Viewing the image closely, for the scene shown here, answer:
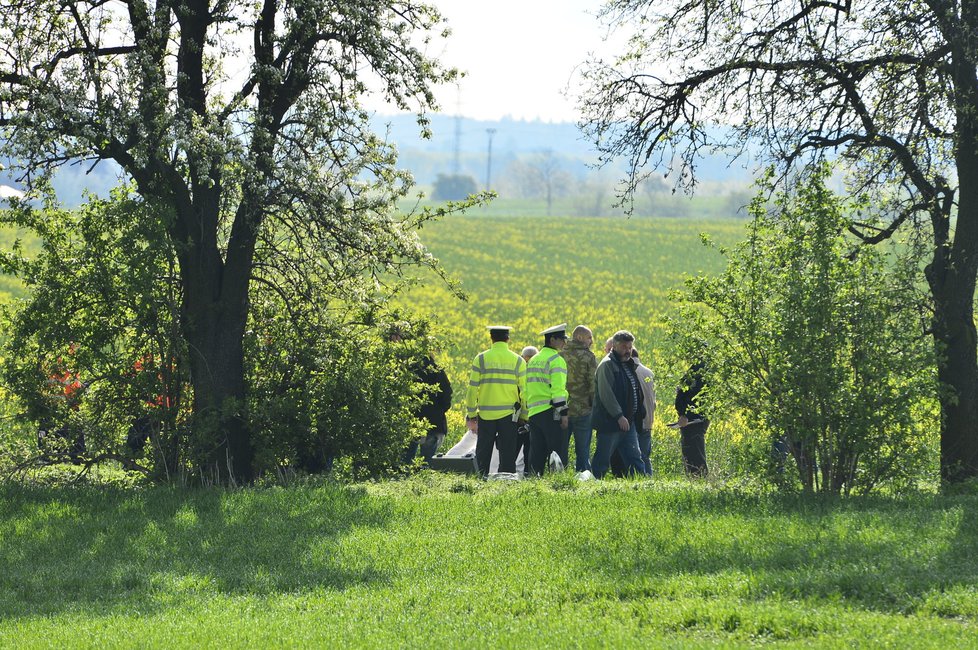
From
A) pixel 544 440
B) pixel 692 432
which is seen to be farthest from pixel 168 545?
pixel 692 432

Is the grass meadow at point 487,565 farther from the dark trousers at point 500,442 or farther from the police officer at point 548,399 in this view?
the police officer at point 548,399

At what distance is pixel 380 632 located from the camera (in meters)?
7.62

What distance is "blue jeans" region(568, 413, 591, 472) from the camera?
48.6 feet

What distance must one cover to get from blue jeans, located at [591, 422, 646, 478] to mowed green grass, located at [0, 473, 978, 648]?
1634mm

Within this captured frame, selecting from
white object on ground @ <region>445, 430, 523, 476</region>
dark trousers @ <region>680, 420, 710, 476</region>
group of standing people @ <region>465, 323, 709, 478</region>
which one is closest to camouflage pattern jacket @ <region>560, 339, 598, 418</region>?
group of standing people @ <region>465, 323, 709, 478</region>

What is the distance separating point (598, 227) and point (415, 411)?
67.1 m

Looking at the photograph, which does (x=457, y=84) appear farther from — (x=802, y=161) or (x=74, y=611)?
(x=74, y=611)

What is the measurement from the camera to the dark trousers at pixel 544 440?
47.1 ft

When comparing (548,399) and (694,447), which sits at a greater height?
(548,399)

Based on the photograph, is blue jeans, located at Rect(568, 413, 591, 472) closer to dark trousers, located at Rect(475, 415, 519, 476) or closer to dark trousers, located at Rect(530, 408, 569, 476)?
dark trousers, located at Rect(530, 408, 569, 476)

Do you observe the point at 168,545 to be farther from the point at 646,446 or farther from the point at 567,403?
the point at 646,446

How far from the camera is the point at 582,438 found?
1495 cm

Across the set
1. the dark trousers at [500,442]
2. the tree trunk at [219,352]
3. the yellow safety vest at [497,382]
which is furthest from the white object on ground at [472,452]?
the tree trunk at [219,352]

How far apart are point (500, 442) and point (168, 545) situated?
5244mm
